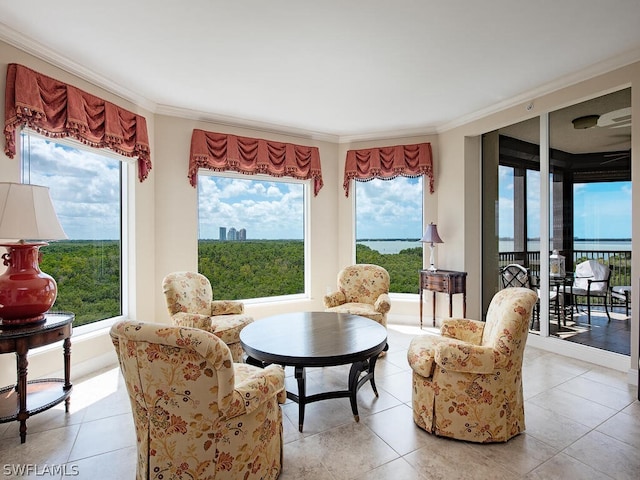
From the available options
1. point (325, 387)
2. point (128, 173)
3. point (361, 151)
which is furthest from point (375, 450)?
point (361, 151)

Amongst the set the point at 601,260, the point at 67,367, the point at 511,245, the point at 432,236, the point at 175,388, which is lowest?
the point at 67,367

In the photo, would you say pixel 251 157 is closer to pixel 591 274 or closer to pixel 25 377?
pixel 25 377

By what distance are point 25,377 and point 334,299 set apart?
9.05ft

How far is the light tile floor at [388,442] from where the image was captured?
1.84 metres

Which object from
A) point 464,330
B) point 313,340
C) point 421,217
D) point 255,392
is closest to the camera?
point 255,392

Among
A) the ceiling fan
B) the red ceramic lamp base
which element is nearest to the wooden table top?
the red ceramic lamp base

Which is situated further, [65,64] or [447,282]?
[447,282]

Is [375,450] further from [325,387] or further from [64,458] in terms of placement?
[64,458]

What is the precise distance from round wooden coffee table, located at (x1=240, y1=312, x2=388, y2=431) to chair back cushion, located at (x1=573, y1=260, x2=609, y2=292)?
8.02ft

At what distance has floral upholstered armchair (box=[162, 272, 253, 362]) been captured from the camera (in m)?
3.02

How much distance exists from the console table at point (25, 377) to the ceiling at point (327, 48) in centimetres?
211

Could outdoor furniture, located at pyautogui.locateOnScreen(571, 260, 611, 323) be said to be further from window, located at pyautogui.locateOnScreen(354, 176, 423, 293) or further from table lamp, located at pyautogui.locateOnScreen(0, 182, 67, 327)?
table lamp, located at pyautogui.locateOnScreen(0, 182, 67, 327)

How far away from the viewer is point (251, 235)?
486 centimetres

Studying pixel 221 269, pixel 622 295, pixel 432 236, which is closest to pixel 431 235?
pixel 432 236
